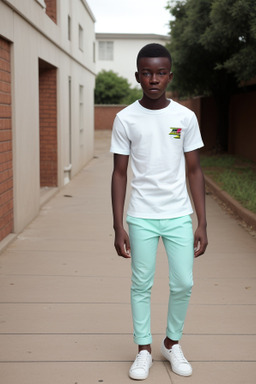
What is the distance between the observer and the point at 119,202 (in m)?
3.32

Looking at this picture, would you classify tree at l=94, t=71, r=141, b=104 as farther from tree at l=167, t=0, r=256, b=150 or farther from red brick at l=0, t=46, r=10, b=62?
red brick at l=0, t=46, r=10, b=62

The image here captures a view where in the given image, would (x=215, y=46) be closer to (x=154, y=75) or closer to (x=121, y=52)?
(x=154, y=75)

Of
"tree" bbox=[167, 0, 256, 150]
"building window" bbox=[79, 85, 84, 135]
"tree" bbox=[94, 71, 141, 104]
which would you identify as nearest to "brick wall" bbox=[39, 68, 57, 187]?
"tree" bbox=[167, 0, 256, 150]

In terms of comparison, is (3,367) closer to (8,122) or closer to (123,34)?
(8,122)

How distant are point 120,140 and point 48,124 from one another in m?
A: 8.65

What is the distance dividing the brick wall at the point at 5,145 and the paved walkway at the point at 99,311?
35cm

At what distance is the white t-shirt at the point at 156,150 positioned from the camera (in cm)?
321

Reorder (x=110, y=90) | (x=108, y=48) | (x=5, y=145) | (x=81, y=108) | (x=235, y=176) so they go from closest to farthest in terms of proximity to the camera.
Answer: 1. (x=5, y=145)
2. (x=235, y=176)
3. (x=81, y=108)
4. (x=110, y=90)
5. (x=108, y=48)

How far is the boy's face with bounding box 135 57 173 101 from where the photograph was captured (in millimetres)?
3166

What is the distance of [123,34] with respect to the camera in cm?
4941

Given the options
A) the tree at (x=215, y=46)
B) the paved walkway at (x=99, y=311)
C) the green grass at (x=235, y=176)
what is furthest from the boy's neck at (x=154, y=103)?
the tree at (x=215, y=46)

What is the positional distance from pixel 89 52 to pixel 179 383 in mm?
16754

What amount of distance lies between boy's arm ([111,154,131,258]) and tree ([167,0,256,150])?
24.6 feet

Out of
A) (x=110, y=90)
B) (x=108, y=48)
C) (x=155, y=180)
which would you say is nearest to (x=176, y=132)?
(x=155, y=180)
